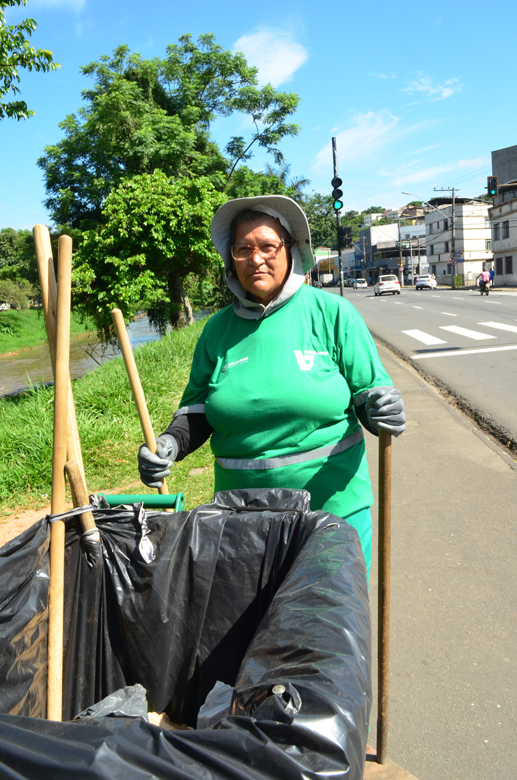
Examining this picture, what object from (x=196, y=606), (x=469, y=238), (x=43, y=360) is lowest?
(x=43, y=360)

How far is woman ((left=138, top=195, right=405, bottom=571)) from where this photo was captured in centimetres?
191

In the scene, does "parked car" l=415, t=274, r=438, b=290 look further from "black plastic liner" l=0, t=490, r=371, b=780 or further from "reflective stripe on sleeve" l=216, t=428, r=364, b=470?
"black plastic liner" l=0, t=490, r=371, b=780

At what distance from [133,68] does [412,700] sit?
22.3 meters

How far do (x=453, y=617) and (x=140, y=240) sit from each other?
39.7 feet

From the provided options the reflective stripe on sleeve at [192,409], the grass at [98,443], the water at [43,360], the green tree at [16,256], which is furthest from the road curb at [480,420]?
the green tree at [16,256]

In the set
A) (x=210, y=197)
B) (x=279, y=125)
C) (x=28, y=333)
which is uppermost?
(x=279, y=125)

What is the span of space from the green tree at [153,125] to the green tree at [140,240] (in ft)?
7.70

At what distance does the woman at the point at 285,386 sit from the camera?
1907 millimetres

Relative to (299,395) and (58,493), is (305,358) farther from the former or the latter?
(58,493)

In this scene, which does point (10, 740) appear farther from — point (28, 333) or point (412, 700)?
point (28, 333)

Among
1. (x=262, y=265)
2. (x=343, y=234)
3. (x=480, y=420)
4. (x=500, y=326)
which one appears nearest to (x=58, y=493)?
(x=262, y=265)

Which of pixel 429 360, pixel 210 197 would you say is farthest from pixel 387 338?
pixel 210 197

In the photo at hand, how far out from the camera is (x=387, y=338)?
15.5m

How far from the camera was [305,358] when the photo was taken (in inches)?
76.4
